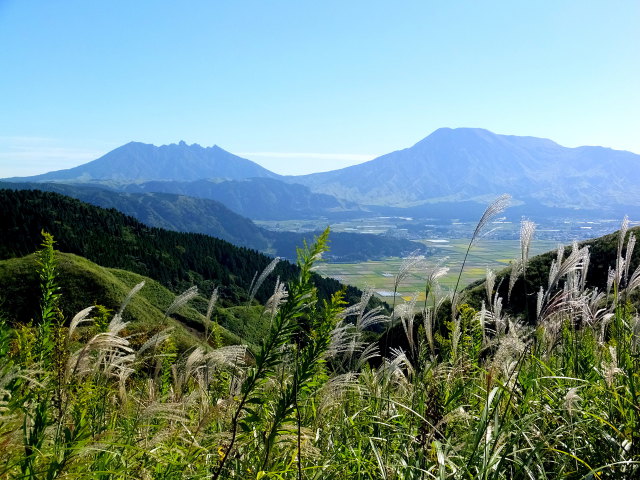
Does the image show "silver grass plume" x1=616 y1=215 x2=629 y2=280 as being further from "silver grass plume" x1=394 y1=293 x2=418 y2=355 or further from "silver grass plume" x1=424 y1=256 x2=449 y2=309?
"silver grass plume" x1=394 y1=293 x2=418 y2=355

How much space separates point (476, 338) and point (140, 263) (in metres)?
101

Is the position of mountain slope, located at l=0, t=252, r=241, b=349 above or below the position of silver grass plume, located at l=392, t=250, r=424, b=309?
below

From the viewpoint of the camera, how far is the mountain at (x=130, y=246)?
3782 inches

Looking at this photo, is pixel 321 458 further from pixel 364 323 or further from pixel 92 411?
pixel 92 411

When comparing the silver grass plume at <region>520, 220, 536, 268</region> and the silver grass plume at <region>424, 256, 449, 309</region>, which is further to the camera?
the silver grass plume at <region>424, 256, 449, 309</region>

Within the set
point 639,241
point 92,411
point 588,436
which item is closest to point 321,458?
point 588,436

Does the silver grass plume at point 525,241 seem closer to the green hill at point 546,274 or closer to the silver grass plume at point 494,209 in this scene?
the silver grass plume at point 494,209

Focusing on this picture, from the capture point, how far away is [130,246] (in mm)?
107375

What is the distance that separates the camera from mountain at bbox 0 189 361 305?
9606cm

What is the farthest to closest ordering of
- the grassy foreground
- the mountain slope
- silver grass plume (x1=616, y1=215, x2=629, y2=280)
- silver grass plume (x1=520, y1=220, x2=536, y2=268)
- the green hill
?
the mountain slope < the green hill < silver grass plume (x1=616, y1=215, x2=629, y2=280) < silver grass plume (x1=520, y1=220, x2=536, y2=268) < the grassy foreground

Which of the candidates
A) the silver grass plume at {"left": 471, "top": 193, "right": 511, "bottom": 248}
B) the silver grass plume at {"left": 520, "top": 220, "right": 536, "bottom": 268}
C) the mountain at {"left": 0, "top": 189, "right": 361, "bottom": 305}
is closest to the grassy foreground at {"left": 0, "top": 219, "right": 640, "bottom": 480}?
the silver grass plume at {"left": 520, "top": 220, "right": 536, "bottom": 268}

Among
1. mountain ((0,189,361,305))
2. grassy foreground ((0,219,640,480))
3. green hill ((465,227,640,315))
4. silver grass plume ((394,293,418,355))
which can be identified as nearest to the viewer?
grassy foreground ((0,219,640,480))

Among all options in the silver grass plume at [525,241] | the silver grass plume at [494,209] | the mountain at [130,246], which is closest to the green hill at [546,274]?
the silver grass plume at [525,241]

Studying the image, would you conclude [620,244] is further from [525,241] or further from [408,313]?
[408,313]
